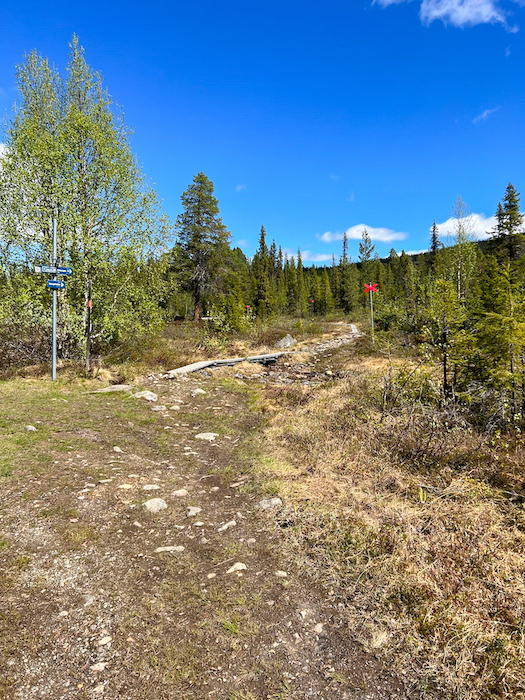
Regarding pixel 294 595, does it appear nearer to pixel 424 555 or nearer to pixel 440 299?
pixel 424 555

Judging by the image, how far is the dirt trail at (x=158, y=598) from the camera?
2.12 metres

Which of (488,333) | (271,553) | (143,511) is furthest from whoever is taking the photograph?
(488,333)

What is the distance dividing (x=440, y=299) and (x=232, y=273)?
2766cm

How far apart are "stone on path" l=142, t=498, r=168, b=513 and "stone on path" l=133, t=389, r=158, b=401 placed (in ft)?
18.0

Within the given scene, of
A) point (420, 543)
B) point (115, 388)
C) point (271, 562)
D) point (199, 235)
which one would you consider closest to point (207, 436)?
point (271, 562)

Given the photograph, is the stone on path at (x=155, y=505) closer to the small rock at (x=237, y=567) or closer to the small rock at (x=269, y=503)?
the small rock at (x=269, y=503)

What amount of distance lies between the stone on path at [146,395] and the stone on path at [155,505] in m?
5.49

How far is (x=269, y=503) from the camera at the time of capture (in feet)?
14.0

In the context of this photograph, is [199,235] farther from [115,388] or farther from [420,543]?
[420,543]

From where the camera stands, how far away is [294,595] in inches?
112

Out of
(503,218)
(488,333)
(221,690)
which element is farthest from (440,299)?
(503,218)

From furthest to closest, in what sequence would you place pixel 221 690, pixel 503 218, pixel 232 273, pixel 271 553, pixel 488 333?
pixel 503 218, pixel 232 273, pixel 488 333, pixel 271 553, pixel 221 690

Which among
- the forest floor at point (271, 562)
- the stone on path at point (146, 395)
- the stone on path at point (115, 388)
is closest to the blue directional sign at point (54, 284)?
the stone on path at point (115, 388)

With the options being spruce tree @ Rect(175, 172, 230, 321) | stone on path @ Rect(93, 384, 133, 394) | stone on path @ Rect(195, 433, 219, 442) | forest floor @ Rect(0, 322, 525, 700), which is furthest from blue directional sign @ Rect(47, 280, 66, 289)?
spruce tree @ Rect(175, 172, 230, 321)
